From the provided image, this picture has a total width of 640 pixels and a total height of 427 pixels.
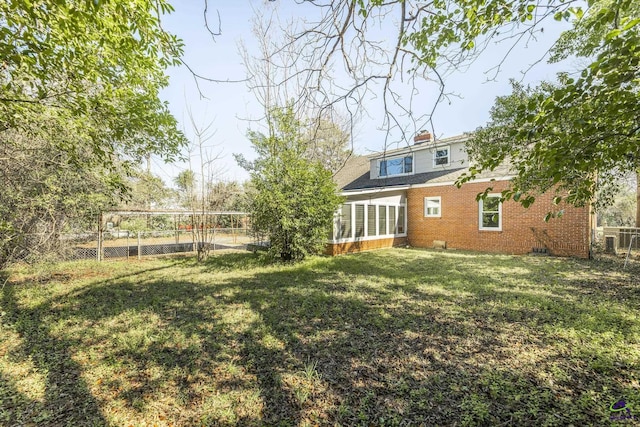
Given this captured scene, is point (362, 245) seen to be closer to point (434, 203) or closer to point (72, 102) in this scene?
point (434, 203)

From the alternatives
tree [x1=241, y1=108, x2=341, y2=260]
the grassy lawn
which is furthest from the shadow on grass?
tree [x1=241, y1=108, x2=341, y2=260]

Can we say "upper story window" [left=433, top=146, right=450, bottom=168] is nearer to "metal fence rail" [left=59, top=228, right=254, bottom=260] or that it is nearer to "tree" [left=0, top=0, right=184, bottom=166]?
"metal fence rail" [left=59, top=228, right=254, bottom=260]

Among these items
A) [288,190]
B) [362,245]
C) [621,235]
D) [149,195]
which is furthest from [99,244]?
[621,235]

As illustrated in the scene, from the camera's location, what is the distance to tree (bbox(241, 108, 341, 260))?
29.9 ft

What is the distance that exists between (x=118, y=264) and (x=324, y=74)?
34.2 feet

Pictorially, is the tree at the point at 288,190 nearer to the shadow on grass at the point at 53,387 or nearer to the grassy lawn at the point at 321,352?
the grassy lawn at the point at 321,352

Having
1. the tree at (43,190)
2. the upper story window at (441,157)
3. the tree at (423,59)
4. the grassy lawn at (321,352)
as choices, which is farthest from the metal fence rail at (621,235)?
the tree at (43,190)

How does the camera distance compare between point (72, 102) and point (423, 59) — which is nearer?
point (423, 59)

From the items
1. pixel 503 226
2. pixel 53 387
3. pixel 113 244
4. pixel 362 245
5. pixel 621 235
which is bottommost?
pixel 53 387

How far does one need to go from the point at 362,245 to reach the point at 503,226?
5.95 metres

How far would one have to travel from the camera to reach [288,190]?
9336 mm

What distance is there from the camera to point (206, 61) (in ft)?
11.4

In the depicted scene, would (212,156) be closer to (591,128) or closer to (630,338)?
(591,128)

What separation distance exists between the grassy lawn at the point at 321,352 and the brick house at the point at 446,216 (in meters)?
4.30
